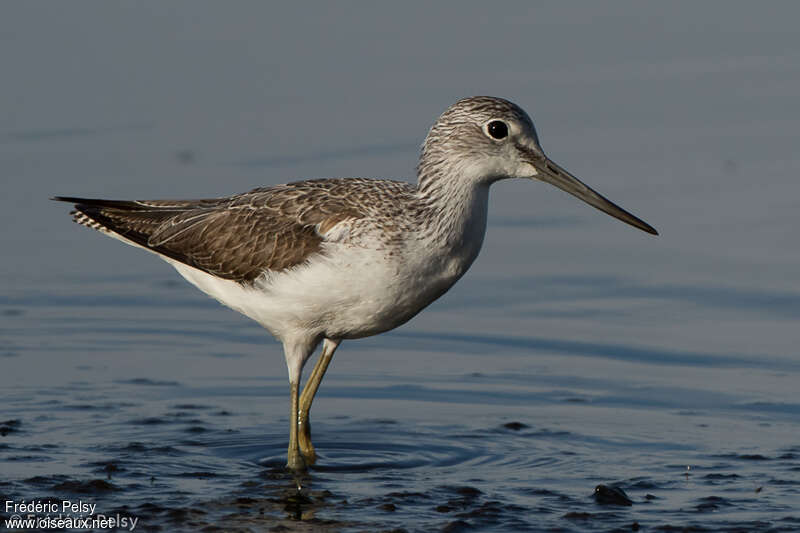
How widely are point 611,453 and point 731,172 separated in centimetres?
589

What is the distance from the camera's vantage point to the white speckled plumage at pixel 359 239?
993cm

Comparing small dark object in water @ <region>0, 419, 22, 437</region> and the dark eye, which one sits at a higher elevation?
the dark eye

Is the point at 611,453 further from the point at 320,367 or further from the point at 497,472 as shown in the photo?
the point at 320,367

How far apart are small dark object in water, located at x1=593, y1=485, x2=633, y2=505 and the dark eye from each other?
2.44 meters

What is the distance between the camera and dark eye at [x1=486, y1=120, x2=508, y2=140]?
406 inches

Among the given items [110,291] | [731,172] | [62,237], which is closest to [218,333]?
[110,291]

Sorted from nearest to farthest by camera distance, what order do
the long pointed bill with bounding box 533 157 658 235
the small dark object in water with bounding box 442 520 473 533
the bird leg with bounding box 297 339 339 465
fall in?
the small dark object in water with bounding box 442 520 473 533, the long pointed bill with bounding box 533 157 658 235, the bird leg with bounding box 297 339 339 465

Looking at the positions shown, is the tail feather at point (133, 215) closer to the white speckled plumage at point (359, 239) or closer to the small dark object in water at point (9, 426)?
the white speckled plumage at point (359, 239)

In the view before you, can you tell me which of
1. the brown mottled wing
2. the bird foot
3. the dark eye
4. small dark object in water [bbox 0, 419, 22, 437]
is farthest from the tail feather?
the dark eye

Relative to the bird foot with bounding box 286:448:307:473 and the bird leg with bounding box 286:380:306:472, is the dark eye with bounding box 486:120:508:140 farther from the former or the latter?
the bird foot with bounding box 286:448:307:473

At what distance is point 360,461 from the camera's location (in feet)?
34.4

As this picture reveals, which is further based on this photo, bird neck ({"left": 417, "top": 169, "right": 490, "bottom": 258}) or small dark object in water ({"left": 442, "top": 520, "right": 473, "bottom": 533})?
bird neck ({"left": 417, "top": 169, "right": 490, "bottom": 258})

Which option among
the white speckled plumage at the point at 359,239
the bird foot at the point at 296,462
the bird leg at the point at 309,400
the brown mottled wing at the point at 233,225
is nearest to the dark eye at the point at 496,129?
the white speckled plumage at the point at 359,239

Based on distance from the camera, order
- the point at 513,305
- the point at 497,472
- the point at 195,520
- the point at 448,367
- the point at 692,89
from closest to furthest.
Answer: the point at 195,520 < the point at 497,472 < the point at 448,367 < the point at 513,305 < the point at 692,89
